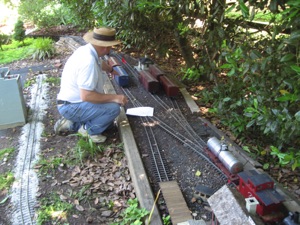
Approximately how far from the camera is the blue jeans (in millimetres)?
4102

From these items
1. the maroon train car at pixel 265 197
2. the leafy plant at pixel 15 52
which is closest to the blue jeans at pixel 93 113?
the maroon train car at pixel 265 197

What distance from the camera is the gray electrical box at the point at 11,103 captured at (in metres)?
4.52

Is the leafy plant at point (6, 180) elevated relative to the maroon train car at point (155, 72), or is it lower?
lower

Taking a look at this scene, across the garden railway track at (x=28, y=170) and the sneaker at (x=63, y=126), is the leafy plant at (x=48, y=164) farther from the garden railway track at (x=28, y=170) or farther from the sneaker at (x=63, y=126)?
the sneaker at (x=63, y=126)

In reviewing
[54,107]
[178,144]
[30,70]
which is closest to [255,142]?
[178,144]

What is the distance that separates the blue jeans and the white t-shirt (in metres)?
0.13

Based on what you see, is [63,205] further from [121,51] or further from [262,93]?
[121,51]

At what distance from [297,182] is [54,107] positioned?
154 inches

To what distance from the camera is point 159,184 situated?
329cm

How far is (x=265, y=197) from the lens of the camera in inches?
91.4

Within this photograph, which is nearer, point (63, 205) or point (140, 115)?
point (63, 205)

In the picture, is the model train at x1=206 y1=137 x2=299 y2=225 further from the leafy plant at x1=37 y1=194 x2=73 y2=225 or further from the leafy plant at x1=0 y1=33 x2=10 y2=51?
the leafy plant at x1=0 y1=33 x2=10 y2=51

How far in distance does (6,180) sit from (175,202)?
1.94m

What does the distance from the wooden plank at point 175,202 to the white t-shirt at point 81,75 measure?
62.0 inches
